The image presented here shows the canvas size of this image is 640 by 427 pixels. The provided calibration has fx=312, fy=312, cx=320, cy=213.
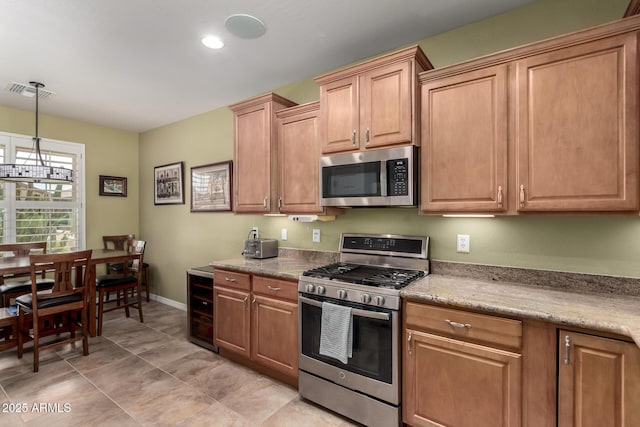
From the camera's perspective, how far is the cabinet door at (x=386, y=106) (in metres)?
2.07

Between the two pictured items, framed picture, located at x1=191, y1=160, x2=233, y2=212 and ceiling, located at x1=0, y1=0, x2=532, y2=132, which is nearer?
ceiling, located at x1=0, y1=0, x2=532, y2=132

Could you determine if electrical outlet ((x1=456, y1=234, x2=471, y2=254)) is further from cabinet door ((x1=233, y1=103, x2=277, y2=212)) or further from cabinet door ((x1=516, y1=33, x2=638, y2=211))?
cabinet door ((x1=233, y1=103, x2=277, y2=212))

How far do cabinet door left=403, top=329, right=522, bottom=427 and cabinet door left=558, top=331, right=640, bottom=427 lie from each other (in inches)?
7.5

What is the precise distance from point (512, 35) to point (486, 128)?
30.2 inches

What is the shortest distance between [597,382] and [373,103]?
1.93m

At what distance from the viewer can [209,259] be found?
4.09m

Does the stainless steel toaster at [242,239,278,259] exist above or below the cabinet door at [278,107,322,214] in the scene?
below

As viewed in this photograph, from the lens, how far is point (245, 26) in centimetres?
220

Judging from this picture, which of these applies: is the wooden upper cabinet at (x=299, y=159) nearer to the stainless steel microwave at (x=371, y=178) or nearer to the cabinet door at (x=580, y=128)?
the stainless steel microwave at (x=371, y=178)

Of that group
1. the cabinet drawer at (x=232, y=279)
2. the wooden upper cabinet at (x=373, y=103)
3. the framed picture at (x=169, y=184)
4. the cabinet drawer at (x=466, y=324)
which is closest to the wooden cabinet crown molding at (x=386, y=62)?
the wooden upper cabinet at (x=373, y=103)

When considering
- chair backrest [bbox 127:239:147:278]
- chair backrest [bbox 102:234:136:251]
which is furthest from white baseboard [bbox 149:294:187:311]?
chair backrest [bbox 102:234:136:251]

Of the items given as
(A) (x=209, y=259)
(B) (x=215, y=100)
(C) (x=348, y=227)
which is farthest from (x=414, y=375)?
(B) (x=215, y=100)

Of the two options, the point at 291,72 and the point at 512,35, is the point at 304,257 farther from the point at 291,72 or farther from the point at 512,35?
the point at 512,35

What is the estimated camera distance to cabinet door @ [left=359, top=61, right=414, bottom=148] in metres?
2.07
